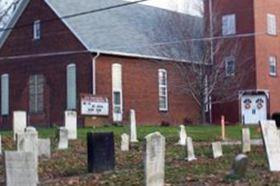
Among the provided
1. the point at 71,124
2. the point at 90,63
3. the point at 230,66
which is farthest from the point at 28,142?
the point at 230,66

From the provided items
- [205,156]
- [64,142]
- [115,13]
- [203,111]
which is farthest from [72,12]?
[205,156]

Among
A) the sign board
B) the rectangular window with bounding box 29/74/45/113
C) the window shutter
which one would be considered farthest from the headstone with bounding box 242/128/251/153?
the rectangular window with bounding box 29/74/45/113

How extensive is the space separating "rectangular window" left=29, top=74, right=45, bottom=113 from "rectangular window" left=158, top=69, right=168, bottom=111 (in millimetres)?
8105

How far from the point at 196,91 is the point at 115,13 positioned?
27.9ft

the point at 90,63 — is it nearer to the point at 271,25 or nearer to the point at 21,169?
the point at 271,25

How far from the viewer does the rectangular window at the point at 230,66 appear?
50.5 metres

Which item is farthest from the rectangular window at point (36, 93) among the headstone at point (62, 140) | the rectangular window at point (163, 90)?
the headstone at point (62, 140)

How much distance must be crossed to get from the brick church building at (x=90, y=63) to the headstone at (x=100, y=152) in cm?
2548

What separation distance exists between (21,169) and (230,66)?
1623 inches

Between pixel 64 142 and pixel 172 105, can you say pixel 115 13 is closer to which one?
pixel 172 105

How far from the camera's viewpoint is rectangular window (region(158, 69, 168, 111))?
49.9 meters

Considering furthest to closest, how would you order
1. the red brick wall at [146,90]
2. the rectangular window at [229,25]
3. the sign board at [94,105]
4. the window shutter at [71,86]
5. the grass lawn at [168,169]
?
the rectangular window at [229,25], the window shutter at [71,86], the red brick wall at [146,90], the sign board at [94,105], the grass lawn at [168,169]

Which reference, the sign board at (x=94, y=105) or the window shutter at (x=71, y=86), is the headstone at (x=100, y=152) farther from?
the window shutter at (x=71, y=86)

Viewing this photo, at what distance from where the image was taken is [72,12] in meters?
47.8
